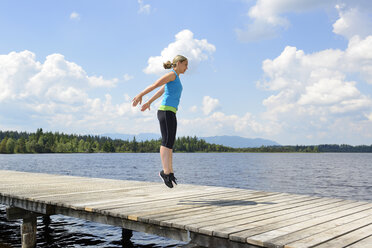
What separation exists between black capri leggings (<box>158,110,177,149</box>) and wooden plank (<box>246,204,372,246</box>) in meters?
2.81

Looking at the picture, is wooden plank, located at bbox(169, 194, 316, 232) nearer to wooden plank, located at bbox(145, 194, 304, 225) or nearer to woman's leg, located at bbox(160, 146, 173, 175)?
wooden plank, located at bbox(145, 194, 304, 225)

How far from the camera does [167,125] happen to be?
6.68 meters

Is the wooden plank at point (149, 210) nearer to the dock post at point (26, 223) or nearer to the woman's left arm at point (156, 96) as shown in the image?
the woman's left arm at point (156, 96)

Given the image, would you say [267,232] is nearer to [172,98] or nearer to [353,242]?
[353,242]

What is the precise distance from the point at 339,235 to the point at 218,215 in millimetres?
1995

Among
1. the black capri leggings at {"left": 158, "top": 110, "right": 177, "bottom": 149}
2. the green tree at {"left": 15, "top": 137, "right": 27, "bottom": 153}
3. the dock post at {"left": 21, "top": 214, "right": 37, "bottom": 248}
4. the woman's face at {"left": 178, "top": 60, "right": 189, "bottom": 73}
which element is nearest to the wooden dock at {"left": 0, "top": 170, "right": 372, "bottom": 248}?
the dock post at {"left": 21, "top": 214, "right": 37, "bottom": 248}

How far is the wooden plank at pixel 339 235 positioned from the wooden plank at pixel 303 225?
176mm

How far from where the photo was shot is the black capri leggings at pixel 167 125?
6.67 meters

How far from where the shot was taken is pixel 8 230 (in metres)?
13.7

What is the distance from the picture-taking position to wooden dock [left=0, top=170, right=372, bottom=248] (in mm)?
4547

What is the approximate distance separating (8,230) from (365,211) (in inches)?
520

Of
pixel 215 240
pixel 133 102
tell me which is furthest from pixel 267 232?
pixel 133 102

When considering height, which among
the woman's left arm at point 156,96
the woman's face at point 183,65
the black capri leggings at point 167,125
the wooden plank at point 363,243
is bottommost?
the wooden plank at point 363,243

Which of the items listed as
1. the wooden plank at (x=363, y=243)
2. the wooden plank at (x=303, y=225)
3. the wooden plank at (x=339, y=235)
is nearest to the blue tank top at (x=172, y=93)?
the wooden plank at (x=303, y=225)
